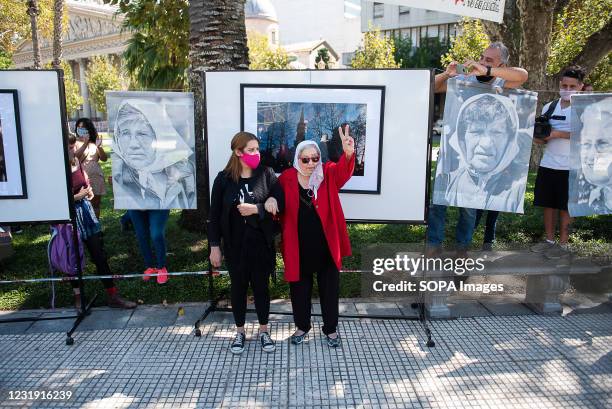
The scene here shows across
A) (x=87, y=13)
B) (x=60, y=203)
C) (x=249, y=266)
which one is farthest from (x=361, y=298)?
(x=87, y=13)

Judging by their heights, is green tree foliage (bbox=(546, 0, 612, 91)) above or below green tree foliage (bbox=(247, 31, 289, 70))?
below

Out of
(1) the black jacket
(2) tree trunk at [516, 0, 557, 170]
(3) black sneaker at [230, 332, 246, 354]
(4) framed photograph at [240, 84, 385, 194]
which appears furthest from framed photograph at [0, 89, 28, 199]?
(2) tree trunk at [516, 0, 557, 170]

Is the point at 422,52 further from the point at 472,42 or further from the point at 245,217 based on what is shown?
the point at 245,217

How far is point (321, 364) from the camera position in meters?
3.61

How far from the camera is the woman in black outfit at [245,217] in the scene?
3.63 meters

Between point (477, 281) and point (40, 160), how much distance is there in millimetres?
4709

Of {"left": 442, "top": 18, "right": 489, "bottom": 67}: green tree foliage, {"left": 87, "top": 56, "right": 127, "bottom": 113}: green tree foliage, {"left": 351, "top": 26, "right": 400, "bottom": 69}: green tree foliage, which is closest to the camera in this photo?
{"left": 442, "top": 18, "right": 489, "bottom": 67}: green tree foliage

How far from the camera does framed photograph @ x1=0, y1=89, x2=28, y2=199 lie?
3.96 m

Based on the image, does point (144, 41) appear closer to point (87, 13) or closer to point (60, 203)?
point (60, 203)

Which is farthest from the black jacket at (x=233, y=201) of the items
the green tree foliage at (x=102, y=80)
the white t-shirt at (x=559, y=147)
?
the green tree foliage at (x=102, y=80)

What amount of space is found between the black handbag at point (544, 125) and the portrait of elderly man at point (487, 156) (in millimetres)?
514

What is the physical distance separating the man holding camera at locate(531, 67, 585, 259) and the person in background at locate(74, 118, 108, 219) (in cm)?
521

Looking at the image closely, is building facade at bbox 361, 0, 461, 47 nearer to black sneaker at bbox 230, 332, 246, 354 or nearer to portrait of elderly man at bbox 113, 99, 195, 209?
portrait of elderly man at bbox 113, 99, 195, 209

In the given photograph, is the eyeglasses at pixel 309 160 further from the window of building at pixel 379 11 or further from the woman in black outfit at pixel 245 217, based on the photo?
the window of building at pixel 379 11
